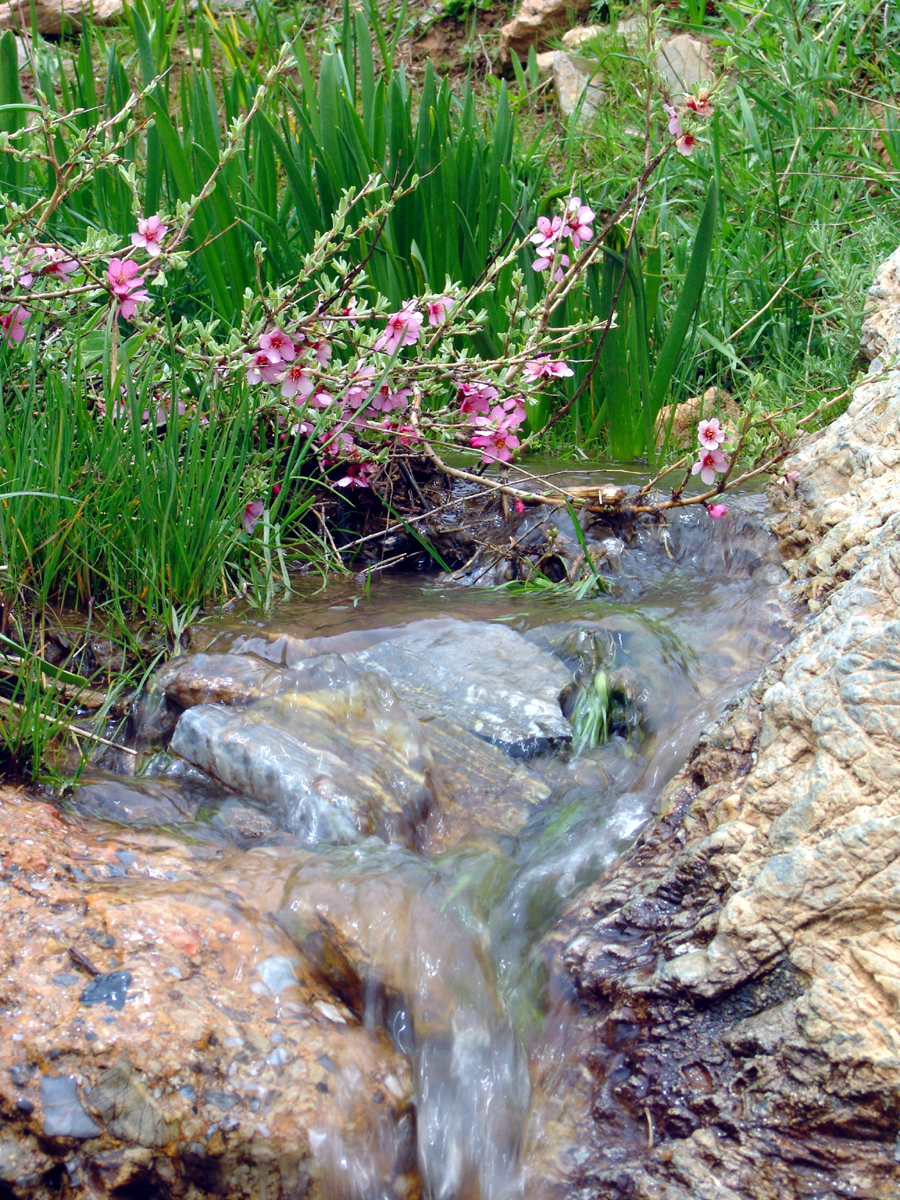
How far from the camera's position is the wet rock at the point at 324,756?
1653 millimetres

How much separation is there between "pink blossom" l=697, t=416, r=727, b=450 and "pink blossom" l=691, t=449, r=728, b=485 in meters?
0.03

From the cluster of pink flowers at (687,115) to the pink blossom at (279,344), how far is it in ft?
4.07

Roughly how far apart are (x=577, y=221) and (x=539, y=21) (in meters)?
5.25

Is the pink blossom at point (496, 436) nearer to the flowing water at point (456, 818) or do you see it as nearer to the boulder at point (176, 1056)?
the flowing water at point (456, 818)

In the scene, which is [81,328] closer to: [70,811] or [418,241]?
[70,811]

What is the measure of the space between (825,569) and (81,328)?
1.82 m

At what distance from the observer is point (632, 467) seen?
321cm

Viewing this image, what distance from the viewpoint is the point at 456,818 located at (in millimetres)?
1724

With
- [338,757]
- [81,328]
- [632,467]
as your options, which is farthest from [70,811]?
[632,467]

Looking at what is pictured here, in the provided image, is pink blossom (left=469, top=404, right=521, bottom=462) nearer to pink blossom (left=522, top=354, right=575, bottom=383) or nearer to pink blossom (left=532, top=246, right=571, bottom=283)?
pink blossom (left=522, top=354, right=575, bottom=383)

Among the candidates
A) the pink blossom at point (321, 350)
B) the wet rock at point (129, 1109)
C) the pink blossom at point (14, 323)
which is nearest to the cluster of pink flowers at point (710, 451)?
the pink blossom at point (321, 350)

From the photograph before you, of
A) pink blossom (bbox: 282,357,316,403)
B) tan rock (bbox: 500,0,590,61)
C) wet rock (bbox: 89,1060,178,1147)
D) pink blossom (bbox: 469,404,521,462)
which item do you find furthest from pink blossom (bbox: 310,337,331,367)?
tan rock (bbox: 500,0,590,61)

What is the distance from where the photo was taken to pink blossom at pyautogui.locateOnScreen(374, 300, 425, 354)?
227 cm

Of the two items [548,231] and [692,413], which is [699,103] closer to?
[548,231]
